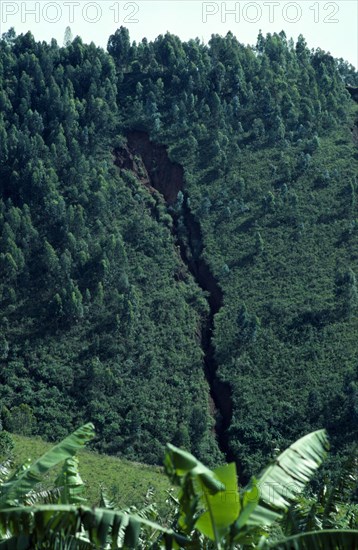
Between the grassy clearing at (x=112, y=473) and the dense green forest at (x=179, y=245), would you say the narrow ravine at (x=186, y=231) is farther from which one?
the grassy clearing at (x=112, y=473)

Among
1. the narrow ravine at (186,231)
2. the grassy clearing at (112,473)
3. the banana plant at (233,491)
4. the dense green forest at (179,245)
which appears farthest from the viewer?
the narrow ravine at (186,231)

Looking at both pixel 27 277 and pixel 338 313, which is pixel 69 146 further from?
pixel 338 313

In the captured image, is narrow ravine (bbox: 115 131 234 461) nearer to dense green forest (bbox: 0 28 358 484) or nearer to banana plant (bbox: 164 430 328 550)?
dense green forest (bbox: 0 28 358 484)

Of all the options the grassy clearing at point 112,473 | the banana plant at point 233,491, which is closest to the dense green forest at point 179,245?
the grassy clearing at point 112,473

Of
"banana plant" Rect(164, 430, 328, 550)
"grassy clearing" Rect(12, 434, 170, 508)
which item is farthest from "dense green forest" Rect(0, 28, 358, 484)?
"banana plant" Rect(164, 430, 328, 550)

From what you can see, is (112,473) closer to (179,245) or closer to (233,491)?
(179,245)

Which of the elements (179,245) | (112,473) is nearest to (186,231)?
(179,245)
